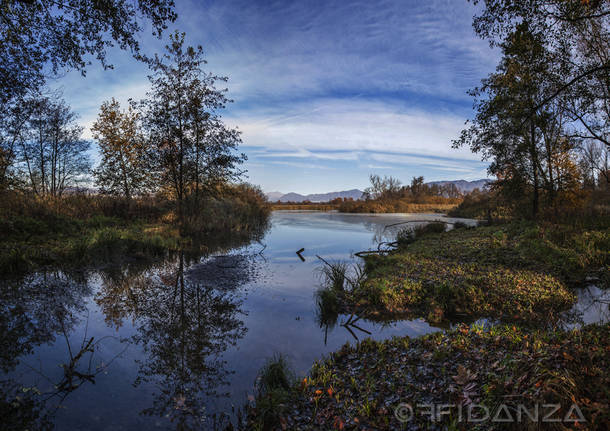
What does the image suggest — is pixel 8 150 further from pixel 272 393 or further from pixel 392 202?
pixel 392 202

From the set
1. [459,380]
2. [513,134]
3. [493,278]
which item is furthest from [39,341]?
[513,134]

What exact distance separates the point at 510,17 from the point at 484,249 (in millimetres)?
7846

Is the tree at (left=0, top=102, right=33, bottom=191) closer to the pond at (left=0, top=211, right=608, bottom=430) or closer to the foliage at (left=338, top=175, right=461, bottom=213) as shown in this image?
the pond at (left=0, top=211, right=608, bottom=430)

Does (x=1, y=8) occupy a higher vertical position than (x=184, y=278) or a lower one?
higher

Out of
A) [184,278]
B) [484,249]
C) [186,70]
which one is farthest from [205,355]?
[186,70]

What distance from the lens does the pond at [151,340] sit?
11.4ft

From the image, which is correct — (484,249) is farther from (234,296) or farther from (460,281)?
(234,296)

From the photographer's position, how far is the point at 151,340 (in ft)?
17.2

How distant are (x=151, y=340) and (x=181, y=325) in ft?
2.26

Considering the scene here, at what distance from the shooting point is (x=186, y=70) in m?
16.1

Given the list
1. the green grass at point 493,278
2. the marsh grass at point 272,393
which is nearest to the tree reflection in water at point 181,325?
the marsh grass at point 272,393

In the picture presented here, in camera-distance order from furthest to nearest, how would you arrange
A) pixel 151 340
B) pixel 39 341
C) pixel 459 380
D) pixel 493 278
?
pixel 493 278, pixel 151 340, pixel 39 341, pixel 459 380

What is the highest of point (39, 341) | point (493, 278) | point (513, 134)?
point (513, 134)

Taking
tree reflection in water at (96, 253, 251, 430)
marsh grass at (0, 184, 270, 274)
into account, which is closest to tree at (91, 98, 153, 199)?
marsh grass at (0, 184, 270, 274)
